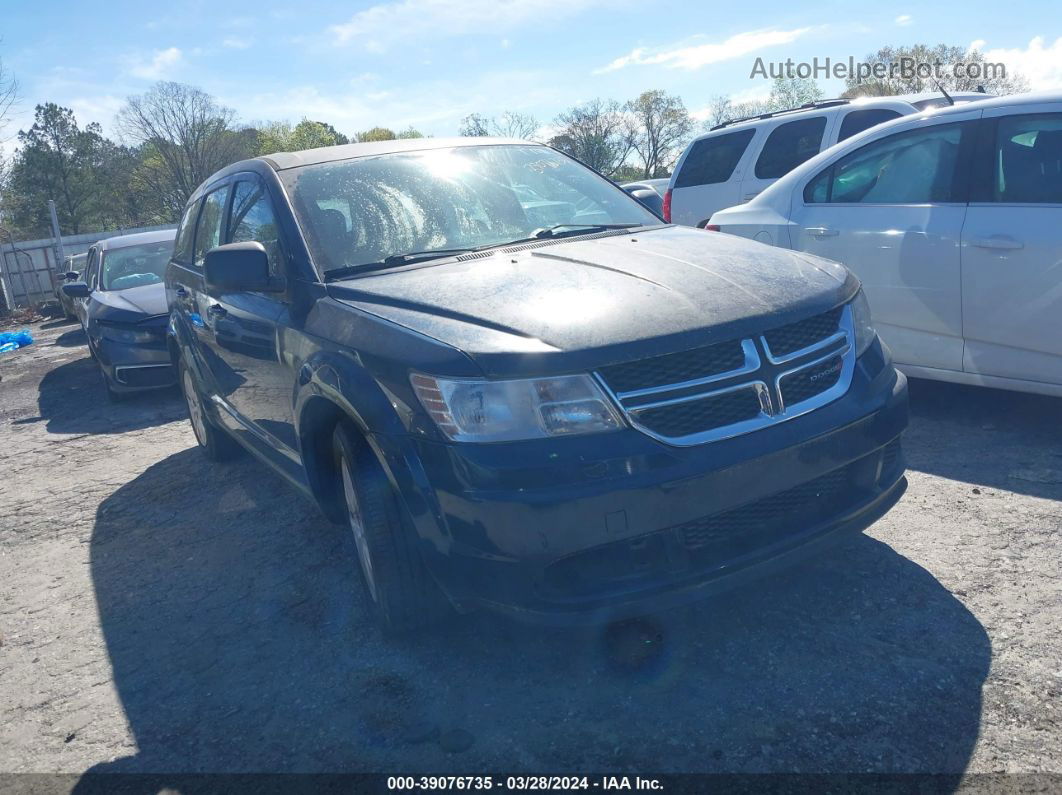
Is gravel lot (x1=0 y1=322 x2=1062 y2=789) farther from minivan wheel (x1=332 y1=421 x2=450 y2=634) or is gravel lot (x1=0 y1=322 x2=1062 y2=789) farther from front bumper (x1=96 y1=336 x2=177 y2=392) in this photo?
front bumper (x1=96 y1=336 x2=177 y2=392)

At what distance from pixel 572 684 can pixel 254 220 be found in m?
2.56

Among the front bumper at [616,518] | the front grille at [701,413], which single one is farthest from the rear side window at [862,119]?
the front grille at [701,413]

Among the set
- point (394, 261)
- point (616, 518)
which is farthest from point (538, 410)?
point (394, 261)

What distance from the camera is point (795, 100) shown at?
4753 cm

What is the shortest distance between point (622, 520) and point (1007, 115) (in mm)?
3597

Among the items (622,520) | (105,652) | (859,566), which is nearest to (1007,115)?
(859,566)

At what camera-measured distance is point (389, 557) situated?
3.02 meters

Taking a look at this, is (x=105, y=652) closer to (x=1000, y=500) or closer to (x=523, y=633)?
(x=523, y=633)

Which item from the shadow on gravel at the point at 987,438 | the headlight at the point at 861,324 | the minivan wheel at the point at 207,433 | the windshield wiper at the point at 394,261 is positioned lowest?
the shadow on gravel at the point at 987,438

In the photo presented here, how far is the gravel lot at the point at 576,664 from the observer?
8.25 feet

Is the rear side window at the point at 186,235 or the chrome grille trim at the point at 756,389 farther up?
the rear side window at the point at 186,235

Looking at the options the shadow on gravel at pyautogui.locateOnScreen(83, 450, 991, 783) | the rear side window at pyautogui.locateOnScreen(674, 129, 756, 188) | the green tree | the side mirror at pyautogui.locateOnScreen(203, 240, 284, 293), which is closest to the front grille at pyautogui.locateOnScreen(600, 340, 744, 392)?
the shadow on gravel at pyautogui.locateOnScreen(83, 450, 991, 783)

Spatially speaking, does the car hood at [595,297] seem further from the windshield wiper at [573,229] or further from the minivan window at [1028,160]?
the minivan window at [1028,160]

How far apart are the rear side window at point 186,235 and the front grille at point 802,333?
4012mm
